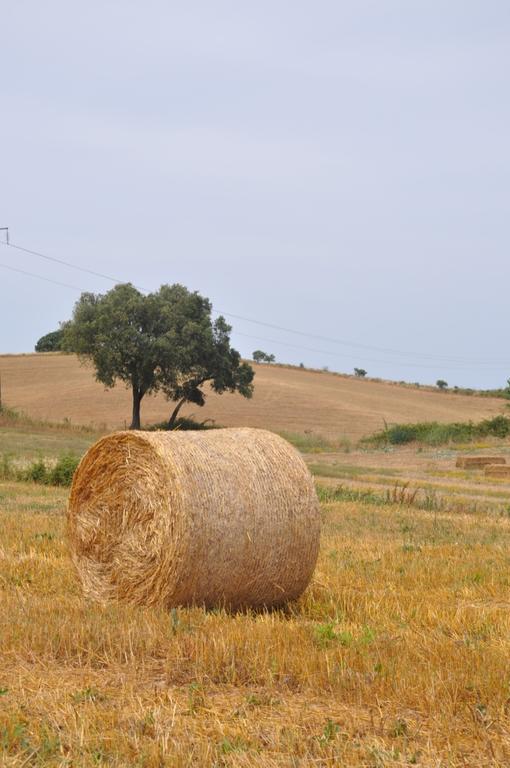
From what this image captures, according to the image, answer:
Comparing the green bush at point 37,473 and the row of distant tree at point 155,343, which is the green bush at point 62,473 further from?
the row of distant tree at point 155,343

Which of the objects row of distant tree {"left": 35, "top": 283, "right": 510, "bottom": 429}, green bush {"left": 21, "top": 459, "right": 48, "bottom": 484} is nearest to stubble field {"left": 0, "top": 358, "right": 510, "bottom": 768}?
green bush {"left": 21, "top": 459, "right": 48, "bottom": 484}

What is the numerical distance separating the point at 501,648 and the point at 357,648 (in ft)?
3.36

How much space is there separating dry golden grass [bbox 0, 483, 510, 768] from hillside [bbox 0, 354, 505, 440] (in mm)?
46321

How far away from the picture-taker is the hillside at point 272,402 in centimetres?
6150

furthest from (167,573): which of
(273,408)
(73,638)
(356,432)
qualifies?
(273,408)

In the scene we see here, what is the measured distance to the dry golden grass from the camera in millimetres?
5086

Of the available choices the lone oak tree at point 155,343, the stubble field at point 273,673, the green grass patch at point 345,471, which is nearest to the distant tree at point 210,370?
the lone oak tree at point 155,343

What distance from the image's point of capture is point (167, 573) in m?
8.60

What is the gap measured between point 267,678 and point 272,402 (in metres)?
61.9

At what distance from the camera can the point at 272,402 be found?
6819cm

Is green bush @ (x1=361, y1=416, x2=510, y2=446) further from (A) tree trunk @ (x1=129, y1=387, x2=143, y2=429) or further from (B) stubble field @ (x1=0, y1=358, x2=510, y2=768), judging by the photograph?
(B) stubble field @ (x1=0, y1=358, x2=510, y2=768)

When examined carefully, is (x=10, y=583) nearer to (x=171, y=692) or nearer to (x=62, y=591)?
(x=62, y=591)

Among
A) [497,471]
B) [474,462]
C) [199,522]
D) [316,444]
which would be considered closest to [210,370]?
[316,444]

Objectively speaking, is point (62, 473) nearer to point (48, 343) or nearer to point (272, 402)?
point (272, 402)
